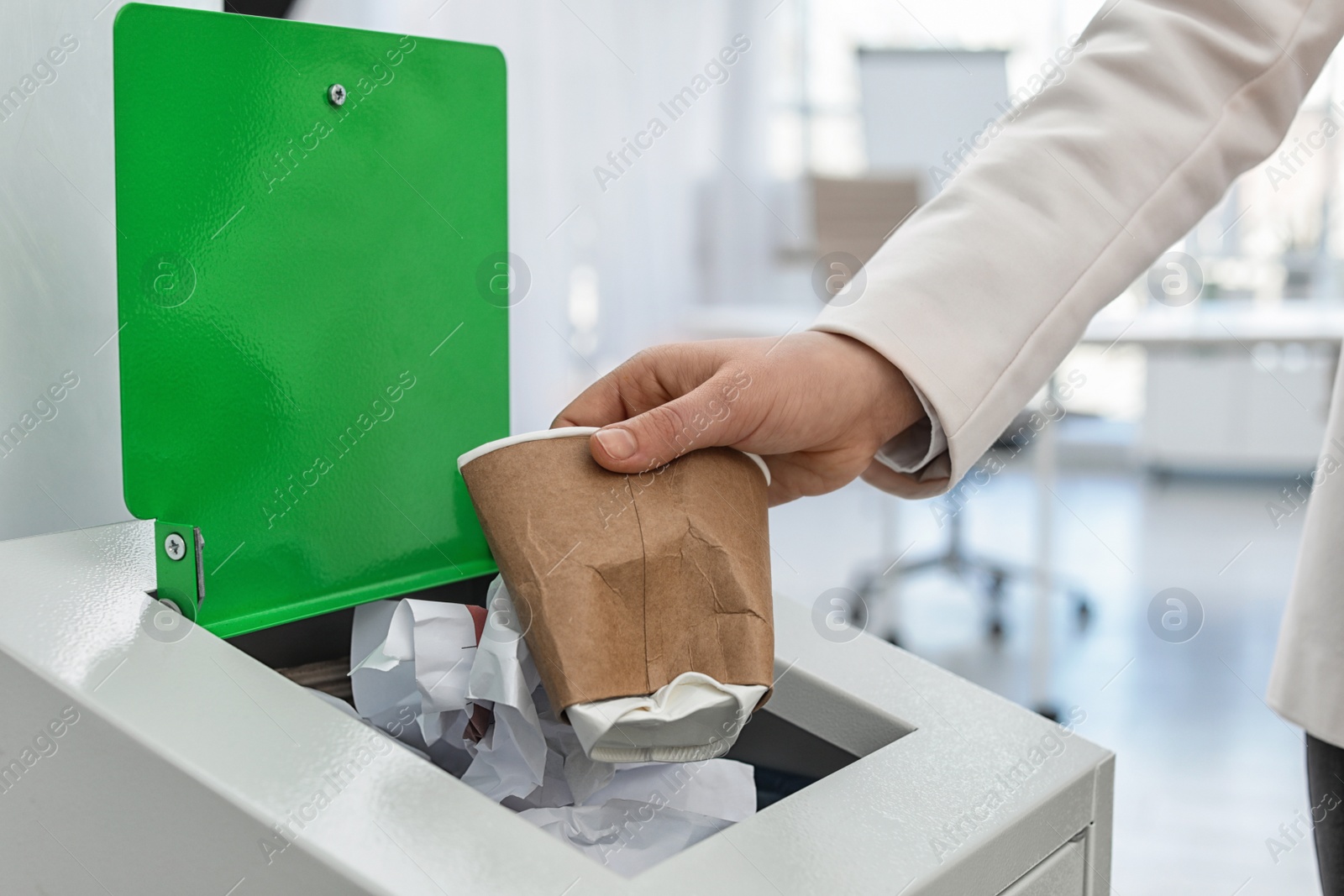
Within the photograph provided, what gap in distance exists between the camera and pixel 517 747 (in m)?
0.62

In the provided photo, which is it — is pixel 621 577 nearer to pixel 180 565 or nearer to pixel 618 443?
pixel 618 443

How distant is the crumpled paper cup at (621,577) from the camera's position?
544 mm

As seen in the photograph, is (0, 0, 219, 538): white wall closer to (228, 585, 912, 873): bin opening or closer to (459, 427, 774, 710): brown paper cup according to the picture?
(228, 585, 912, 873): bin opening

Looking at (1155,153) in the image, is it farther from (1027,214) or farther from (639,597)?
(639,597)

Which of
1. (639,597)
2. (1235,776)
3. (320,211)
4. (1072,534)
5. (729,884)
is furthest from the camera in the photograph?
(1072,534)

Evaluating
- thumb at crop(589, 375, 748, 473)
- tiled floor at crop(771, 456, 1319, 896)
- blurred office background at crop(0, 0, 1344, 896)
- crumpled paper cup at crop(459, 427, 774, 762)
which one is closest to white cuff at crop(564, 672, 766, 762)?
crumpled paper cup at crop(459, 427, 774, 762)

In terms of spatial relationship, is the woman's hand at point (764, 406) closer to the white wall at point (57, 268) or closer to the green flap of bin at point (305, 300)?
the green flap of bin at point (305, 300)

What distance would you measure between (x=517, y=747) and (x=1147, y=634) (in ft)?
9.09

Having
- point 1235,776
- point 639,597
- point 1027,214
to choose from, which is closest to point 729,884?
point 639,597

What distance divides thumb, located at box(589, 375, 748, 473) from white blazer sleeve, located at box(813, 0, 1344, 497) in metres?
0.12

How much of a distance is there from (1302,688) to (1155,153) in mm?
384

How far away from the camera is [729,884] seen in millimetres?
455

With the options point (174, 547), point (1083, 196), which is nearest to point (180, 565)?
point (174, 547)

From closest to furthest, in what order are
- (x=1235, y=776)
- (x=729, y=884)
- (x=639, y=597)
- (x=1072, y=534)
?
(x=729, y=884) < (x=639, y=597) < (x=1235, y=776) < (x=1072, y=534)
